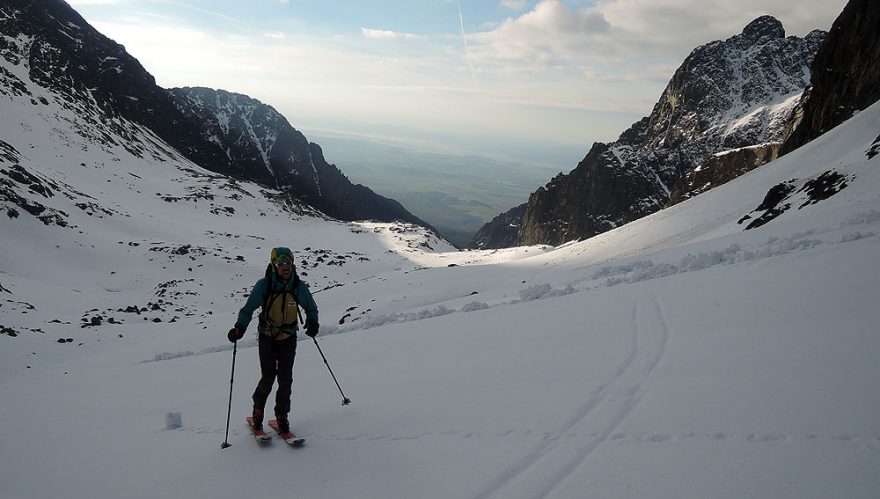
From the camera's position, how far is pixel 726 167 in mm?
62750

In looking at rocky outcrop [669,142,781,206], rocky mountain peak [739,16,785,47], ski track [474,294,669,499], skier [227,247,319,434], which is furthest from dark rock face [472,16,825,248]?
skier [227,247,319,434]

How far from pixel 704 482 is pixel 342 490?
11.8 feet

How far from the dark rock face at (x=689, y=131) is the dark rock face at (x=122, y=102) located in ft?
213

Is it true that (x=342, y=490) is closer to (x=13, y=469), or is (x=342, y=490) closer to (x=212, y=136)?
(x=13, y=469)

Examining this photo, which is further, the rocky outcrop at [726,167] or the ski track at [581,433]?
the rocky outcrop at [726,167]

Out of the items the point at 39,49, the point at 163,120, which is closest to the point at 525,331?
the point at 39,49

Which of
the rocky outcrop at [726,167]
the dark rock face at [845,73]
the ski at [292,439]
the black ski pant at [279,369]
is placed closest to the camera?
the ski at [292,439]

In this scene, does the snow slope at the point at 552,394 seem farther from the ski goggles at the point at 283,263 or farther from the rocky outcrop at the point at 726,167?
the rocky outcrop at the point at 726,167

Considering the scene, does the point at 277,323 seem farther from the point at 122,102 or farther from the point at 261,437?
the point at 122,102

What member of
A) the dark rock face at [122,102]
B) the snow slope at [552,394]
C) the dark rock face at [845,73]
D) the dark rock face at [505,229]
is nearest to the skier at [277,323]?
the snow slope at [552,394]

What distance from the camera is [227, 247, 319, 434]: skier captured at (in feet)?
22.4

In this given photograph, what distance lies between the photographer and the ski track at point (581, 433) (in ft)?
15.6

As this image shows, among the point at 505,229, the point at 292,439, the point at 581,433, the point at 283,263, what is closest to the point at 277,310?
the point at 283,263

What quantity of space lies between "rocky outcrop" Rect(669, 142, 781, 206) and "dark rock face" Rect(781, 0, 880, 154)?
482 inches
